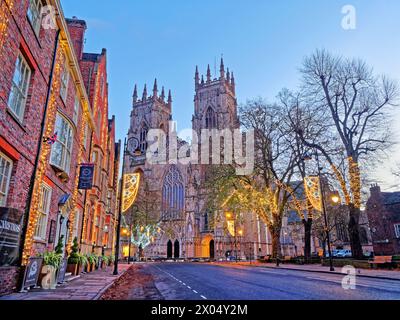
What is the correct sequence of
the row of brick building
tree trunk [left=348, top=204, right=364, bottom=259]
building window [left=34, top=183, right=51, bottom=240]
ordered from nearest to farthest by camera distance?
1. the row of brick building
2. building window [left=34, top=183, right=51, bottom=240]
3. tree trunk [left=348, top=204, right=364, bottom=259]

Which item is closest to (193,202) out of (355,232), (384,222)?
(384,222)

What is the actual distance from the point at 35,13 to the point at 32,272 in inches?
327

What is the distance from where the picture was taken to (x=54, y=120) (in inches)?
468

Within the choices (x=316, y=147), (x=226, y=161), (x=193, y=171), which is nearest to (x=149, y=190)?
(x=193, y=171)

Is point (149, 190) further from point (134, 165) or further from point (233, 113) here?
point (233, 113)

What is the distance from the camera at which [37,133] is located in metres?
10.1

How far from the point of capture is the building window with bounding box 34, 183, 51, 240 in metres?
11.4

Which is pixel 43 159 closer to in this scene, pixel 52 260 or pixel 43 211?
pixel 43 211

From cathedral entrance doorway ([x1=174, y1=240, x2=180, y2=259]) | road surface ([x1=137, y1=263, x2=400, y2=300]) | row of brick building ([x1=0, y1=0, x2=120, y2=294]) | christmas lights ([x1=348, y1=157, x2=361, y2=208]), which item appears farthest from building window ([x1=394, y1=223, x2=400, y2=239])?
cathedral entrance doorway ([x1=174, y1=240, x2=180, y2=259])

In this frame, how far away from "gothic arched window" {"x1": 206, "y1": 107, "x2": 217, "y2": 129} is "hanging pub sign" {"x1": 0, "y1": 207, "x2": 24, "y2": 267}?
215ft

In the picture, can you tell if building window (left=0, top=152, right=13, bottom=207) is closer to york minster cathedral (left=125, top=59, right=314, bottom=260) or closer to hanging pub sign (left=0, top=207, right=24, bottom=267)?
hanging pub sign (left=0, top=207, right=24, bottom=267)

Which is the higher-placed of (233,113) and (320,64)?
(233,113)

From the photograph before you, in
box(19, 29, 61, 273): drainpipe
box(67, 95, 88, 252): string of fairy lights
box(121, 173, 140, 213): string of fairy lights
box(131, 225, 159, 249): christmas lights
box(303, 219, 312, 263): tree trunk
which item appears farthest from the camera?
box(131, 225, 159, 249): christmas lights
